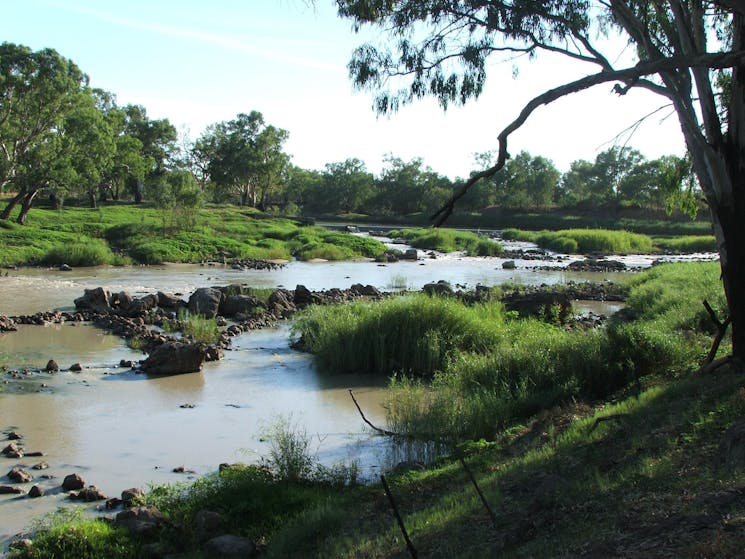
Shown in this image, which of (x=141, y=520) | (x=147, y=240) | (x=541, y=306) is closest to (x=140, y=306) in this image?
(x=541, y=306)

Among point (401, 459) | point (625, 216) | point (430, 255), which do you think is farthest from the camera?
point (625, 216)

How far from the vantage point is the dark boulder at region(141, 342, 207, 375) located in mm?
15430

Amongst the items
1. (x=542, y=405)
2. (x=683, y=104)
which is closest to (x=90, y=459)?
(x=542, y=405)

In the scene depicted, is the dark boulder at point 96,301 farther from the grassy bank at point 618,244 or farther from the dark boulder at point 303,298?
the grassy bank at point 618,244

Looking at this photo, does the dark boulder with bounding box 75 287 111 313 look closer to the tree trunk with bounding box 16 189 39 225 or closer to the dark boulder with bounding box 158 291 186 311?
the dark boulder with bounding box 158 291 186 311

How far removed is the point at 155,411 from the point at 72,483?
399cm

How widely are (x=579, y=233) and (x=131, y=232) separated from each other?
37.2 m

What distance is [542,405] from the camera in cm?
1105

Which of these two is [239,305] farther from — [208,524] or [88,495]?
[208,524]

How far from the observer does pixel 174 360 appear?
15.5 metres

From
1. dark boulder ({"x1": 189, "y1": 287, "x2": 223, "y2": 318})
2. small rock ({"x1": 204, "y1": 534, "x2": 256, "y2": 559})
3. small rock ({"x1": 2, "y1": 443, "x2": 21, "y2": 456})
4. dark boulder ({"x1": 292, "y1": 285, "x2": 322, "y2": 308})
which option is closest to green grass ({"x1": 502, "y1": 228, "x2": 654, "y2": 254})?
dark boulder ({"x1": 292, "y1": 285, "x2": 322, "y2": 308})

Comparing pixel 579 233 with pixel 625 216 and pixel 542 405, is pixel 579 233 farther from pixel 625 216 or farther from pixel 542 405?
pixel 542 405

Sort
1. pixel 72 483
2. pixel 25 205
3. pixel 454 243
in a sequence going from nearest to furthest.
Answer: pixel 72 483, pixel 25 205, pixel 454 243

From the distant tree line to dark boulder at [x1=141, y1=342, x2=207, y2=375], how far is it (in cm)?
935
